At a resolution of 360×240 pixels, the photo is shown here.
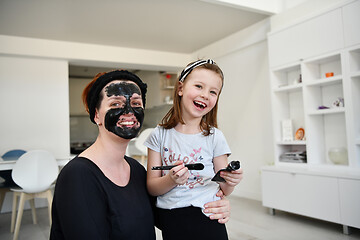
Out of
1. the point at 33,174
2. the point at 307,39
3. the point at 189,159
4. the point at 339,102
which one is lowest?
the point at 33,174

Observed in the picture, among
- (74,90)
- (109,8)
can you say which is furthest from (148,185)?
(74,90)

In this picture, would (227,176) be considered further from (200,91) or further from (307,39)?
(307,39)

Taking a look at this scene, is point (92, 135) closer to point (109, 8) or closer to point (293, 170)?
point (109, 8)

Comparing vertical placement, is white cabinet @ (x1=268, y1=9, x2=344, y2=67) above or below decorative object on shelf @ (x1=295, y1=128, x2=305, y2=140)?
above

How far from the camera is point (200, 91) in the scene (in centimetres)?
126

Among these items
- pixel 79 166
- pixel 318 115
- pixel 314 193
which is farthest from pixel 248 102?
pixel 79 166

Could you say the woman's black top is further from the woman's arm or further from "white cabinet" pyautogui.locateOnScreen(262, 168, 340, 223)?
A: "white cabinet" pyautogui.locateOnScreen(262, 168, 340, 223)

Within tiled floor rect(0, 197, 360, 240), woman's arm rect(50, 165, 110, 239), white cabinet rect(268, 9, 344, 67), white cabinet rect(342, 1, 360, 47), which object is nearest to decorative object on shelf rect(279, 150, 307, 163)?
tiled floor rect(0, 197, 360, 240)

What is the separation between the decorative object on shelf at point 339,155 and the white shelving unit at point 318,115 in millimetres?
23

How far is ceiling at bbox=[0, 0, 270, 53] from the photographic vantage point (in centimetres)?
396

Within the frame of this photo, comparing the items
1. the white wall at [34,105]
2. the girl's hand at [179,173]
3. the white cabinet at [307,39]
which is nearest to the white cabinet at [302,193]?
the white cabinet at [307,39]

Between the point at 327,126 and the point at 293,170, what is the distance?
699 mm

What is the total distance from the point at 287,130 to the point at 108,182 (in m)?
3.26

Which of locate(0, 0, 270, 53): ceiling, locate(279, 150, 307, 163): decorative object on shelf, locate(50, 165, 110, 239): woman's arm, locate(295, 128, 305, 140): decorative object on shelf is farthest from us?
locate(0, 0, 270, 53): ceiling
